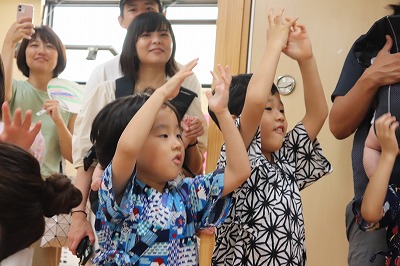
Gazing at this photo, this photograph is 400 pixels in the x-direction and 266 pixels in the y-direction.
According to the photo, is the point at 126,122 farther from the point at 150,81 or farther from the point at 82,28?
the point at 82,28

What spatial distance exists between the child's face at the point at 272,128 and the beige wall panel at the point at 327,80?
473mm

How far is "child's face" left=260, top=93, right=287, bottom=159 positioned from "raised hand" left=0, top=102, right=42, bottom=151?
59cm

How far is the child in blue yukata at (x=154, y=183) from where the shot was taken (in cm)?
137

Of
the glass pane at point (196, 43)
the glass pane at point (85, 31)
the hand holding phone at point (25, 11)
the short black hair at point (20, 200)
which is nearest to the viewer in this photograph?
the short black hair at point (20, 200)

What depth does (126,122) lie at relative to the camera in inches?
57.9

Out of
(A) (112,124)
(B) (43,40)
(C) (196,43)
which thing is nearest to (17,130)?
(A) (112,124)

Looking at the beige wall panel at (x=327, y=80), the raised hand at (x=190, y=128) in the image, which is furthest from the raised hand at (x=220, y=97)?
the beige wall panel at (x=327, y=80)

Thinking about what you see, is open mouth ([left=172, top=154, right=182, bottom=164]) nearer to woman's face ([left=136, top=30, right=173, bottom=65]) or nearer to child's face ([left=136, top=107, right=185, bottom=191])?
child's face ([left=136, top=107, right=185, bottom=191])

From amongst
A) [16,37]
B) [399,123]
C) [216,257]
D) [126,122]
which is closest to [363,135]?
[399,123]

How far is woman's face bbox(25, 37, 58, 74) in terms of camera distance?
99.4 inches

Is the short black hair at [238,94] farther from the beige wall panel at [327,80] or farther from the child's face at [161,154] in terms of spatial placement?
the beige wall panel at [327,80]

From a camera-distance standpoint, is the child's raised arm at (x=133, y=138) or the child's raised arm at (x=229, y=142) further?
the child's raised arm at (x=229, y=142)

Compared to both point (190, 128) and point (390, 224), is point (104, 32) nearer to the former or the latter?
point (190, 128)

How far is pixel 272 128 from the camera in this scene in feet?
5.32
